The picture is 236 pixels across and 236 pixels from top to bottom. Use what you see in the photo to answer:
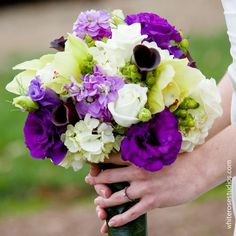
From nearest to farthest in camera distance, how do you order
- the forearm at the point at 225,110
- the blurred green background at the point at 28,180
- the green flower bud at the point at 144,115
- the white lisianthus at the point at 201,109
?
1. the green flower bud at the point at 144,115
2. the white lisianthus at the point at 201,109
3. the forearm at the point at 225,110
4. the blurred green background at the point at 28,180

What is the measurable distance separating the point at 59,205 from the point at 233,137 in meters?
3.74

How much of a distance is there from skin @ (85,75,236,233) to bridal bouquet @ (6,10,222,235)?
0.21 feet

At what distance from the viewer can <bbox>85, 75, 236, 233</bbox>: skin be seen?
2.38 meters

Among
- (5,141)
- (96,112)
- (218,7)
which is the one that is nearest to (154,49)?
(96,112)

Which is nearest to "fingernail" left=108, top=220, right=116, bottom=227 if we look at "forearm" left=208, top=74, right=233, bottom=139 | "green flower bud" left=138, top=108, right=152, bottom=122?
"green flower bud" left=138, top=108, right=152, bottom=122

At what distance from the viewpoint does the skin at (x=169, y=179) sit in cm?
238

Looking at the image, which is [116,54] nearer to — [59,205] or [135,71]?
[135,71]

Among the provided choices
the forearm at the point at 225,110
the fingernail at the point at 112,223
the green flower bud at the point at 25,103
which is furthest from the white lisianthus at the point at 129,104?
the forearm at the point at 225,110

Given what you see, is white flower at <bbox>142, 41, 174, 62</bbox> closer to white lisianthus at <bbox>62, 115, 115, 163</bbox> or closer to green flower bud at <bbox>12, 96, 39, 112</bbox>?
white lisianthus at <bbox>62, 115, 115, 163</bbox>

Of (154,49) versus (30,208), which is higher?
(154,49)

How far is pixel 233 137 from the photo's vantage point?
8.14 ft

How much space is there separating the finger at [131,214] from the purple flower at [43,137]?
9.9 inches

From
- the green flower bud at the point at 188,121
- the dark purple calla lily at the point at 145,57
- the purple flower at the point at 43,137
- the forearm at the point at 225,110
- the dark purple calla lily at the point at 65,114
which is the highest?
the dark purple calla lily at the point at 145,57

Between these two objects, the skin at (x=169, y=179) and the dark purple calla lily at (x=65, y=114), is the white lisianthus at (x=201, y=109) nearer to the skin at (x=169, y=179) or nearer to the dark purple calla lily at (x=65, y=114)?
the skin at (x=169, y=179)
